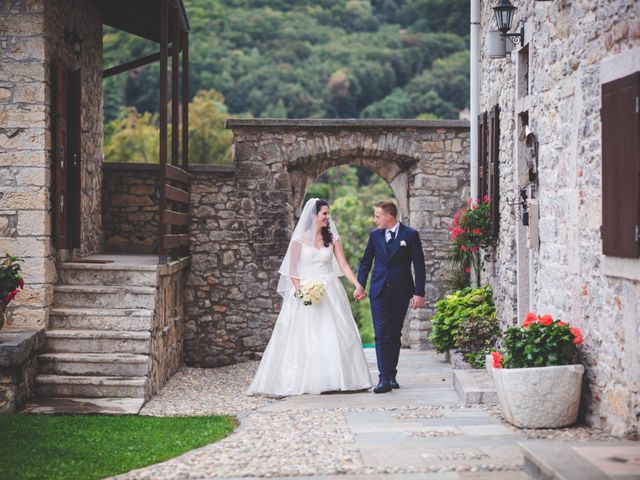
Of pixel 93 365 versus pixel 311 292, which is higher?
pixel 311 292

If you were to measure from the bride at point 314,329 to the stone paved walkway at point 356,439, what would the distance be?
8.1 inches

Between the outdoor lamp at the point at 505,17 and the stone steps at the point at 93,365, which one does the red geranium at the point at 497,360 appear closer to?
the outdoor lamp at the point at 505,17

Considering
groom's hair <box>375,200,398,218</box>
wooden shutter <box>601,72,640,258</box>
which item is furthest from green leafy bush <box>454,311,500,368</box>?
wooden shutter <box>601,72,640,258</box>

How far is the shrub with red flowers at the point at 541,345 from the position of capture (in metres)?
6.76

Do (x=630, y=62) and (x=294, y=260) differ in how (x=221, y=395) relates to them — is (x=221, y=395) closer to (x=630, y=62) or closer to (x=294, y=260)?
(x=294, y=260)

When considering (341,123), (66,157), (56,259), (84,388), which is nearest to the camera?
(84,388)

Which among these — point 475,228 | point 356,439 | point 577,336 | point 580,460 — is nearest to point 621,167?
point 577,336

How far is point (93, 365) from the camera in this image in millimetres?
9383

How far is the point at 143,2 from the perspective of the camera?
1224 cm

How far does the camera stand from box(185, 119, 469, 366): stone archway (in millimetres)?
13297

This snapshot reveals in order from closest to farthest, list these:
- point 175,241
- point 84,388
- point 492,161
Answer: point 84,388 < point 492,161 < point 175,241

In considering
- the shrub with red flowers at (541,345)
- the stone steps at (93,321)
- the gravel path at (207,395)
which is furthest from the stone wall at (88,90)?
the shrub with red flowers at (541,345)

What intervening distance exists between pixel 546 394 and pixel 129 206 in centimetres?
816

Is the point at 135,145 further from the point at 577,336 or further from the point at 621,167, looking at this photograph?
the point at 621,167
